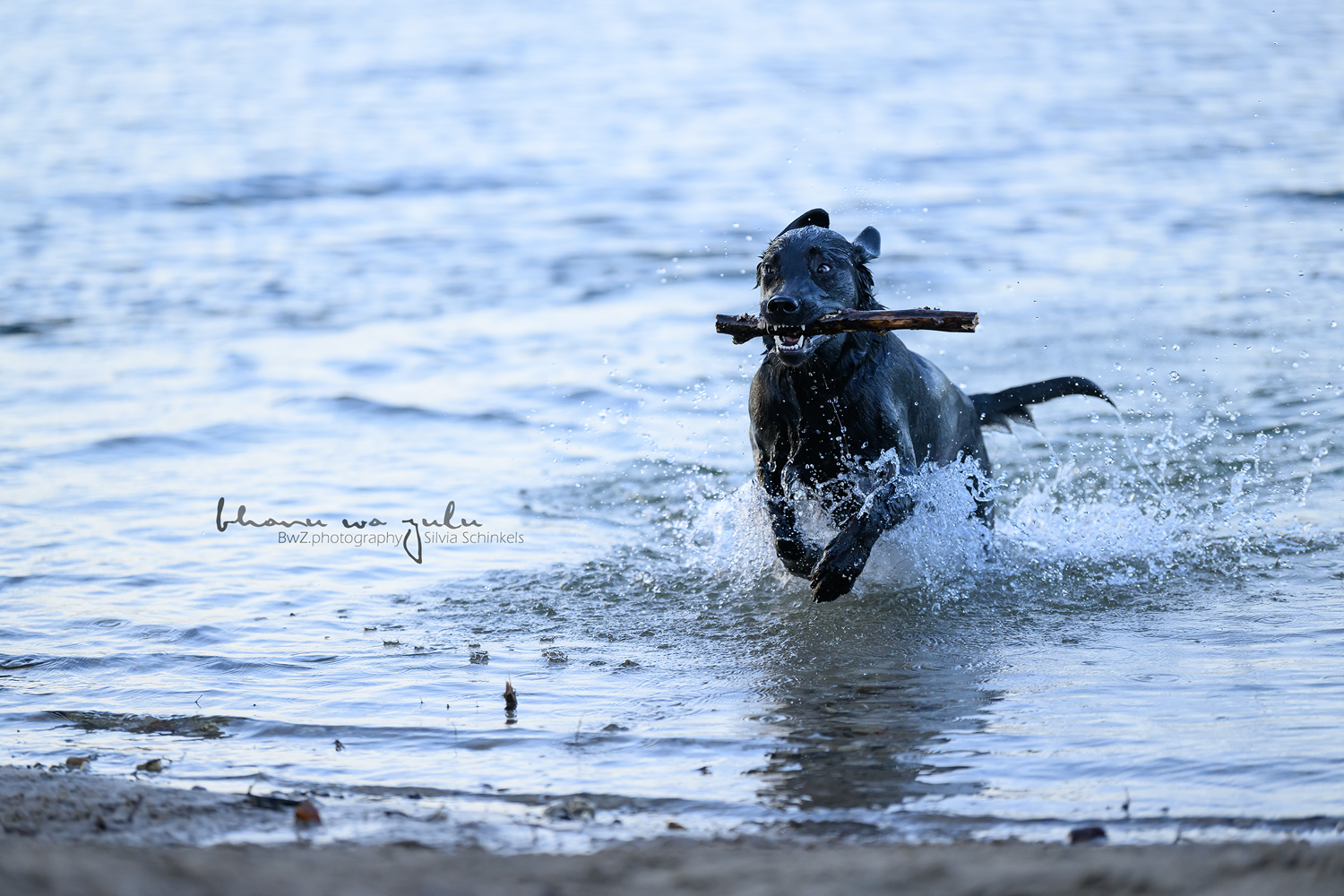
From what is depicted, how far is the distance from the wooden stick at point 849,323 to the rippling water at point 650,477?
3.67ft

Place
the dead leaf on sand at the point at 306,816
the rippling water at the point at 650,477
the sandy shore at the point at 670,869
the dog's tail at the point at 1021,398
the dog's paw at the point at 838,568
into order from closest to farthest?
the sandy shore at the point at 670,869 → the dead leaf on sand at the point at 306,816 → the rippling water at the point at 650,477 → the dog's paw at the point at 838,568 → the dog's tail at the point at 1021,398

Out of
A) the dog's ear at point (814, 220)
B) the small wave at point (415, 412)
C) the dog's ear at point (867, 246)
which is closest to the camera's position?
the dog's ear at point (867, 246)

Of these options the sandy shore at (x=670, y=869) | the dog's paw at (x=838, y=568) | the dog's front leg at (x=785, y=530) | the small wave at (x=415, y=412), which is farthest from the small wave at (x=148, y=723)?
the small wave at (x=415, y=412)

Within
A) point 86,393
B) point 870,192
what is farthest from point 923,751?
point 870,192

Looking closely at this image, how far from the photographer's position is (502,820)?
4.03m

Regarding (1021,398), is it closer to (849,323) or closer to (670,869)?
(849,323)

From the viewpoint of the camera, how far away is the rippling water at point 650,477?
454 cm

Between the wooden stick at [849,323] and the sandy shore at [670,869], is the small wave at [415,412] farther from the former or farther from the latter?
the sandy shore at [670,869]

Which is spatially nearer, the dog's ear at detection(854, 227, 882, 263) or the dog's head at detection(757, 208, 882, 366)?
the dog's head at detection(757, 208, 882, 366)

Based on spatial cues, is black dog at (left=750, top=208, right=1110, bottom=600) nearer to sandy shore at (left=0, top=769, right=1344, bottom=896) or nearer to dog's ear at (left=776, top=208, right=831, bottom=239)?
dog's ear at (left=776, top=208, right=831, bottom=239)

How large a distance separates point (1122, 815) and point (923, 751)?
0.75m

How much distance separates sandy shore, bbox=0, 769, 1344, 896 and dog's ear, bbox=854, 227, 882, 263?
304 cm

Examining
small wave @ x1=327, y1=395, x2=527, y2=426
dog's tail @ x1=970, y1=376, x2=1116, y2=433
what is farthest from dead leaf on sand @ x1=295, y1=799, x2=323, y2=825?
small wave @ x1=327, y1=395, x2=527, y2=426

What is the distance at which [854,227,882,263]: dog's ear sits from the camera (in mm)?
6109
